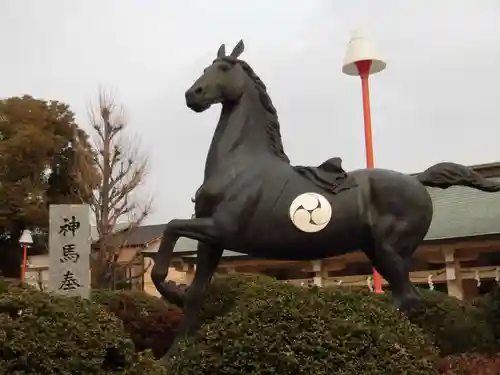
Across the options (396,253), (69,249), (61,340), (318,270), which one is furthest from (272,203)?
(318,270)

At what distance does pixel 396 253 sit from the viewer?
5.20 metres

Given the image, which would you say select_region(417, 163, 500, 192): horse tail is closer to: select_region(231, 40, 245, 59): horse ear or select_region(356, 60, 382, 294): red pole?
select_region(231, 40, 245, 59): horse ear

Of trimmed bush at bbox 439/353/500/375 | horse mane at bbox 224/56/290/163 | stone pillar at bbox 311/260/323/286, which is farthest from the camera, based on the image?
stone pillar at bbox 311/260/323/286

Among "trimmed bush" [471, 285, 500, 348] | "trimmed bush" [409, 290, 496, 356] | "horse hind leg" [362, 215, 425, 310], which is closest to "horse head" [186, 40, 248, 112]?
"horse hind leg" [362, 215, 425, 310]

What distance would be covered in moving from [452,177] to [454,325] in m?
2.68

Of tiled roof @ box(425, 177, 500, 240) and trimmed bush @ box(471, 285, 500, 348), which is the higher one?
tiled roof @ box(425, 177, 500, 240)

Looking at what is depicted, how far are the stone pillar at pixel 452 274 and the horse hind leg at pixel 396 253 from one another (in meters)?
8.78

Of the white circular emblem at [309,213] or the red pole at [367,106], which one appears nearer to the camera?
the white circular emblem at [309,213]

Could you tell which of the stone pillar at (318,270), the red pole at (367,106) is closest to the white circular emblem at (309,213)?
the red pole at (367,106)

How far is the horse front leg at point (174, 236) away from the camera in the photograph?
489 cm

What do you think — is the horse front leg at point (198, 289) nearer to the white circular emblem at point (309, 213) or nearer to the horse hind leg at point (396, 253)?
the white circular emblem at point (309, 213)

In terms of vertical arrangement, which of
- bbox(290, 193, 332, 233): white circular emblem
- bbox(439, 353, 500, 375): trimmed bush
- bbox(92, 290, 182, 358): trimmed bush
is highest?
bbox(290, 193, 332, 233): white circular emblem

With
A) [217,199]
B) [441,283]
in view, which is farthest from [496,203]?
[217,199]

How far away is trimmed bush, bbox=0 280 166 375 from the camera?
3.78m
